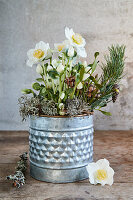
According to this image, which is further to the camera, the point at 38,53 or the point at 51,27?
the point at 51,27

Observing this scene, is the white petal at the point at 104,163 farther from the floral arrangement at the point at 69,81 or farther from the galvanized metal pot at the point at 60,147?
the floral arrangement at the point at 69,81

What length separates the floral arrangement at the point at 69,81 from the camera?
2.27 ft

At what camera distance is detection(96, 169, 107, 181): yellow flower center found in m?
0.72

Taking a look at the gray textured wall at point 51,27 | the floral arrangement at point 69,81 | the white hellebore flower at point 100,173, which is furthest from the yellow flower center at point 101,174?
the gray textured wall at point 51,27

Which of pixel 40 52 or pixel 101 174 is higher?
pixel 40 52

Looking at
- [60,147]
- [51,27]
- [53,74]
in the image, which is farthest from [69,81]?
[51,27]

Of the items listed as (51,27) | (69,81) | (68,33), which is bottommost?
(69,81)

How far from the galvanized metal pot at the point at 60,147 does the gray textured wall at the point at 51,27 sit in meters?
1.27

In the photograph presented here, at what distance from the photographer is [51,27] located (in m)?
1.92

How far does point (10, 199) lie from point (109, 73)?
50 centimetres

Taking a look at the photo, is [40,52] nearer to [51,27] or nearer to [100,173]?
[100,173]

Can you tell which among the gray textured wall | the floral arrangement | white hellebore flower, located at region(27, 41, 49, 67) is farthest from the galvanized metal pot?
the gray textured wall

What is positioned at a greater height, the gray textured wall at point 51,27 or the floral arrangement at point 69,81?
the gray textured wall at point 51,27

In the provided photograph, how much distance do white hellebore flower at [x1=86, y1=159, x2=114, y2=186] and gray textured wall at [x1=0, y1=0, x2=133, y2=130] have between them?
1.34 meters
